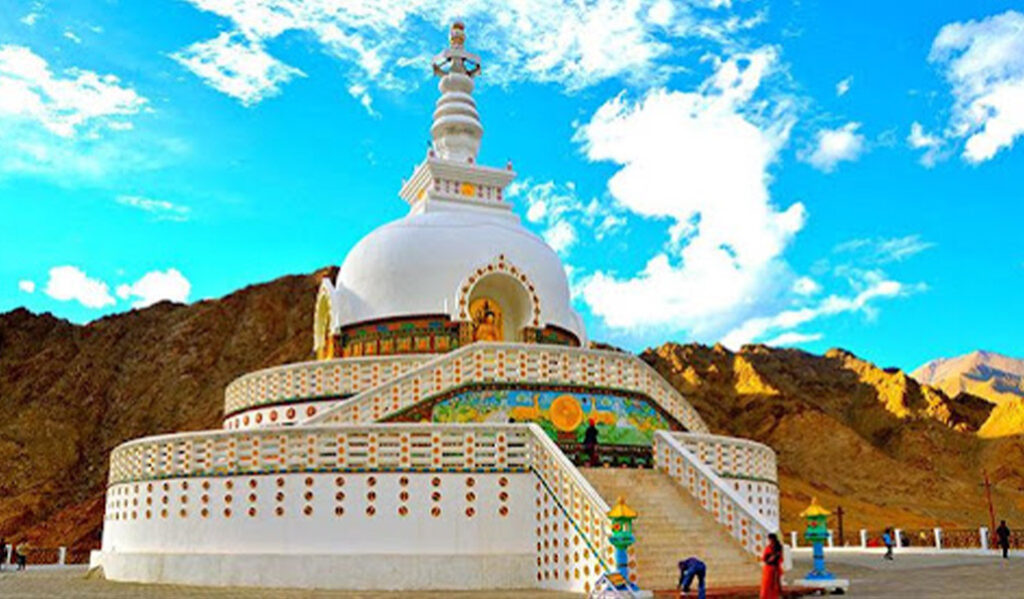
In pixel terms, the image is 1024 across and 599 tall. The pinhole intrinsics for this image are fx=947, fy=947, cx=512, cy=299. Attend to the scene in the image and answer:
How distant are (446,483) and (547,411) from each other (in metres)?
3.14

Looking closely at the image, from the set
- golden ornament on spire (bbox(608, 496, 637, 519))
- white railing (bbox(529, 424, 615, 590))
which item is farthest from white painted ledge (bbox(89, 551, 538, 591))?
golden ornament on spire (bbox(608, 496, 637, 519))

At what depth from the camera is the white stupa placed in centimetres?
1427

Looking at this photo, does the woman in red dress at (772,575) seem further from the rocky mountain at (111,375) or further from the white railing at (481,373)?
the rocky mountain at (111,375)

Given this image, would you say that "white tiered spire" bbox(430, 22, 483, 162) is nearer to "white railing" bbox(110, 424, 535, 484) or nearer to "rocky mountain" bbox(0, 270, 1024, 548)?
"white railing" bbox(110, 424, 535, 484)

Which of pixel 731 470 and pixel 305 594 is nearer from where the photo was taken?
pixel 305 594

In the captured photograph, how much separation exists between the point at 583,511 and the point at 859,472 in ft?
189

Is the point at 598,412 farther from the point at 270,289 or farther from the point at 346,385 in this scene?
the point at 270,289

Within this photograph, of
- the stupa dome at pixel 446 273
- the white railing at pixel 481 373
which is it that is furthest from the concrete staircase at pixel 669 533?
the stupa dome at pixel 446 273

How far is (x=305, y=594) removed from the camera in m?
13.5

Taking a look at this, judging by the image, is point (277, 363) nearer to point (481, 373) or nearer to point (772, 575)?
point (481, 373)

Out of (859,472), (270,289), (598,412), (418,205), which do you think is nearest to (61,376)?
(270,289)

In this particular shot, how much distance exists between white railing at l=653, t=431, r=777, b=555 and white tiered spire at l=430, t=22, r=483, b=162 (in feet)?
46.8

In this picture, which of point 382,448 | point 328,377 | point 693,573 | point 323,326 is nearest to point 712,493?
point 693,573

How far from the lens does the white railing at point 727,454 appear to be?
17062mm
